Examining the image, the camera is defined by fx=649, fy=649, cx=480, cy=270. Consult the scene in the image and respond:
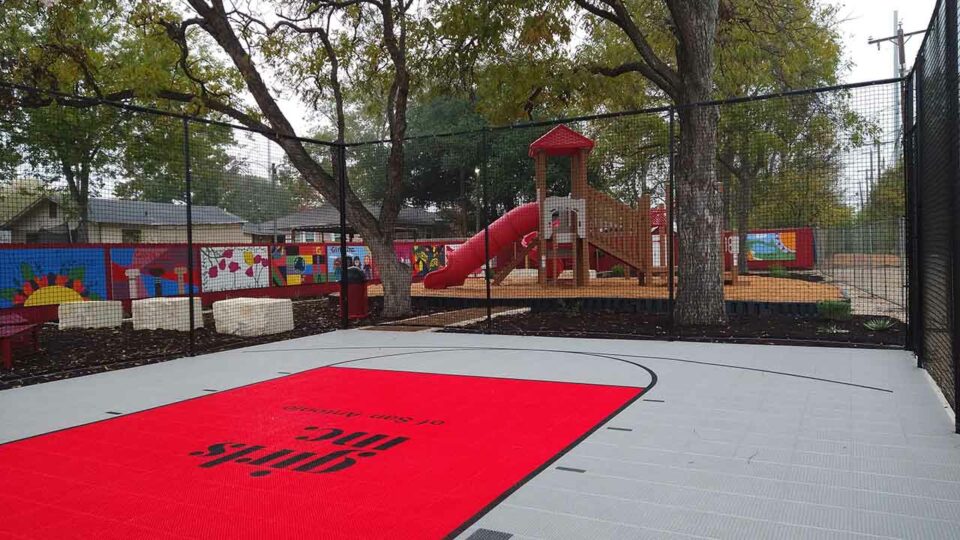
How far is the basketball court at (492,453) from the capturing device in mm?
2627

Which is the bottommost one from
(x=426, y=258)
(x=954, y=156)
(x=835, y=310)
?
(x=835, y=310)

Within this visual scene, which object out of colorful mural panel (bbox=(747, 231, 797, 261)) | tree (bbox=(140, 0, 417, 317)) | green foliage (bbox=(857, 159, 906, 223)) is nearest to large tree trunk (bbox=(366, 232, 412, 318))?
tree (bbox=(140, 0, 417, 317))

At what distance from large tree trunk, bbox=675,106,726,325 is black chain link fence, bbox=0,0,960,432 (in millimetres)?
26

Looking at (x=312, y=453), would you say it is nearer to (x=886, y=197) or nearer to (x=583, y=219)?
(x=886, y=197)

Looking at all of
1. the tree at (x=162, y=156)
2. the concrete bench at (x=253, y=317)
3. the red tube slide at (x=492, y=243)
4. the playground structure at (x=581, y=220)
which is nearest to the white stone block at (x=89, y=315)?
the tree at (x=162, y=156)

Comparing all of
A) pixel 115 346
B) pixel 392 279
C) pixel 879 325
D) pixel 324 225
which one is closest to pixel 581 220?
pixel 392 279

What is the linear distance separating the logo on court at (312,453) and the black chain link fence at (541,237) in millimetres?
A: 3560

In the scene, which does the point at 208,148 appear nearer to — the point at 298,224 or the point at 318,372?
the point at 318,372

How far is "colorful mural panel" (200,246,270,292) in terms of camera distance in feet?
43.7

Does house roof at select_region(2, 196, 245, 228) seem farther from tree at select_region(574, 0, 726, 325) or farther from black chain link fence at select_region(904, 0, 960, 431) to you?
black chain link fence at select_region(904, 0, 960, 431)

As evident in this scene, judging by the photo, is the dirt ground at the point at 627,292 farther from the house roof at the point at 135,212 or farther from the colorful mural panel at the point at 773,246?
the colorful mural panel at the point at 773,246

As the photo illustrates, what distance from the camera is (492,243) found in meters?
13.9

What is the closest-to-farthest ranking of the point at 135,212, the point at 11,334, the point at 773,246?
the point at 11,334
the point at 135,212
the point at 773,246

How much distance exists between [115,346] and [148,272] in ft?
14.7
